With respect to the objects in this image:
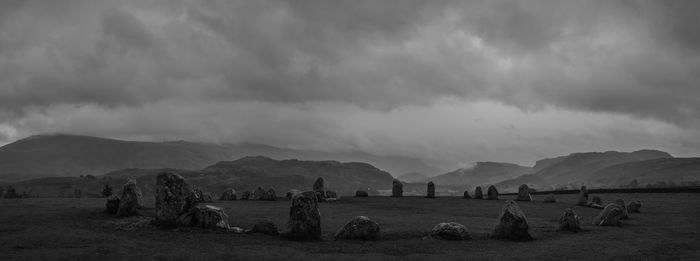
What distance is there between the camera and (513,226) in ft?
105

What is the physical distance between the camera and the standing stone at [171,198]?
33.5 m

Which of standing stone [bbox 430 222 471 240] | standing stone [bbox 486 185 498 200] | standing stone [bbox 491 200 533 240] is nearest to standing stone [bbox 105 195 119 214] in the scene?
standing stone [bbox 430 222 471 240]

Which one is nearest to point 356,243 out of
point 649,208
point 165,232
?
point 165,232

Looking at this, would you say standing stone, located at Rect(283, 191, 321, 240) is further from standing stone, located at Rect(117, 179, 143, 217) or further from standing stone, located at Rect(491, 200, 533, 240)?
standing stone, located at Rect(117, 179, 143, 217)

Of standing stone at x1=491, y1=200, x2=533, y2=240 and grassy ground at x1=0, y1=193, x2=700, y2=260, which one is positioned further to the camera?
standing stone at x1=491, y1=200, x2=533, y2=240

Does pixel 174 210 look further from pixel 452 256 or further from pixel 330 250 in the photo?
pixel 452 256

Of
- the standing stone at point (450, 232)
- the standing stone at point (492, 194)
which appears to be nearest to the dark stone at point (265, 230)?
the standing stone at point (450, 232)

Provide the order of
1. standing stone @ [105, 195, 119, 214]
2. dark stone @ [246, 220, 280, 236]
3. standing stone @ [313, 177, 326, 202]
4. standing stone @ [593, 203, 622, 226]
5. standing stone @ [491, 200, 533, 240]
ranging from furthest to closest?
standing stone @ [313, 177, 326, 202] → standing stone @ [593, 203, 622, 226] → standing stone @ [105, 195, 119, 214] → standing stone @ [491, 200, 533, 240] → dark stone @ [246, 220, 280, 236]

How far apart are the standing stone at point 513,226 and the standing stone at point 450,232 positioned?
7.08ft

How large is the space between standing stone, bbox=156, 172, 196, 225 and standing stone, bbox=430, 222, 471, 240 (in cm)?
1512

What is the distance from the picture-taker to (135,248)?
82.8 ft

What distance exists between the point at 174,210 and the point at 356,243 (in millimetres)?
11756

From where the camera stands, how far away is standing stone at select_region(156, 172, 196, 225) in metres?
33.5

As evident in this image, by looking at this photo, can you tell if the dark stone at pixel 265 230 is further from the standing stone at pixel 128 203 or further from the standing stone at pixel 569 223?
the standing stone at pixel 569 223
